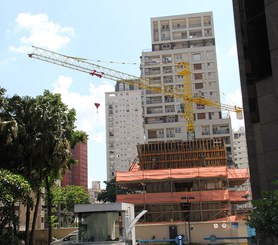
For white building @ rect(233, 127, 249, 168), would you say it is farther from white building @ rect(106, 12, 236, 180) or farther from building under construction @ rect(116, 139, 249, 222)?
building under construction @ rect(116, 139, 249, 222)

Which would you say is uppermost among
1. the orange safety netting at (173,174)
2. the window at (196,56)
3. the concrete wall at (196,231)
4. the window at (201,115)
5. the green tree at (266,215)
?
the window at (196,56)

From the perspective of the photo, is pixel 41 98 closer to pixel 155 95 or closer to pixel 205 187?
pixel 205 187

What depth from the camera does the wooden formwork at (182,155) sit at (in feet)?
206

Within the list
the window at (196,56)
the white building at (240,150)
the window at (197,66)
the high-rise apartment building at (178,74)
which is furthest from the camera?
the white building at (240,150)

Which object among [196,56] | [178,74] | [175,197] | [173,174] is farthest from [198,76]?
[175,197]

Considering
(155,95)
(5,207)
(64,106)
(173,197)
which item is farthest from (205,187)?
(155,95)

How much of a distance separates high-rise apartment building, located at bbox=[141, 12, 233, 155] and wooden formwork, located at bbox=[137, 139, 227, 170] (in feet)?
107

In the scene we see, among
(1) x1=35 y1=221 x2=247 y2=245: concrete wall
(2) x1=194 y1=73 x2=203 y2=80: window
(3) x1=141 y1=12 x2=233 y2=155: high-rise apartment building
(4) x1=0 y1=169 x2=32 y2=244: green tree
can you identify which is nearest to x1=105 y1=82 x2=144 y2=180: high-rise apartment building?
(3) x1=141 y1=12 x2=233 y2=155: high-rise apartment building

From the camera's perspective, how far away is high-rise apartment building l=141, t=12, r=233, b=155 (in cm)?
9838

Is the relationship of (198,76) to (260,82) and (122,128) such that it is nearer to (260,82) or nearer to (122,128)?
(122,128)

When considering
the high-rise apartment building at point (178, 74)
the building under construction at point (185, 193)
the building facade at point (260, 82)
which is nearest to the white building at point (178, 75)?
the high-rise apartment building at point (178, 74)

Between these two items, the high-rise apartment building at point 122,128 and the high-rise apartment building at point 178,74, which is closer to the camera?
the high-rise apartment building at point 178,74

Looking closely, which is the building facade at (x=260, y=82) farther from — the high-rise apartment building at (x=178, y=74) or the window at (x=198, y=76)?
the window at (x=198, y=76)

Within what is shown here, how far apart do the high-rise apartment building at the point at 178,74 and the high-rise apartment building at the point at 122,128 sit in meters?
53.7
